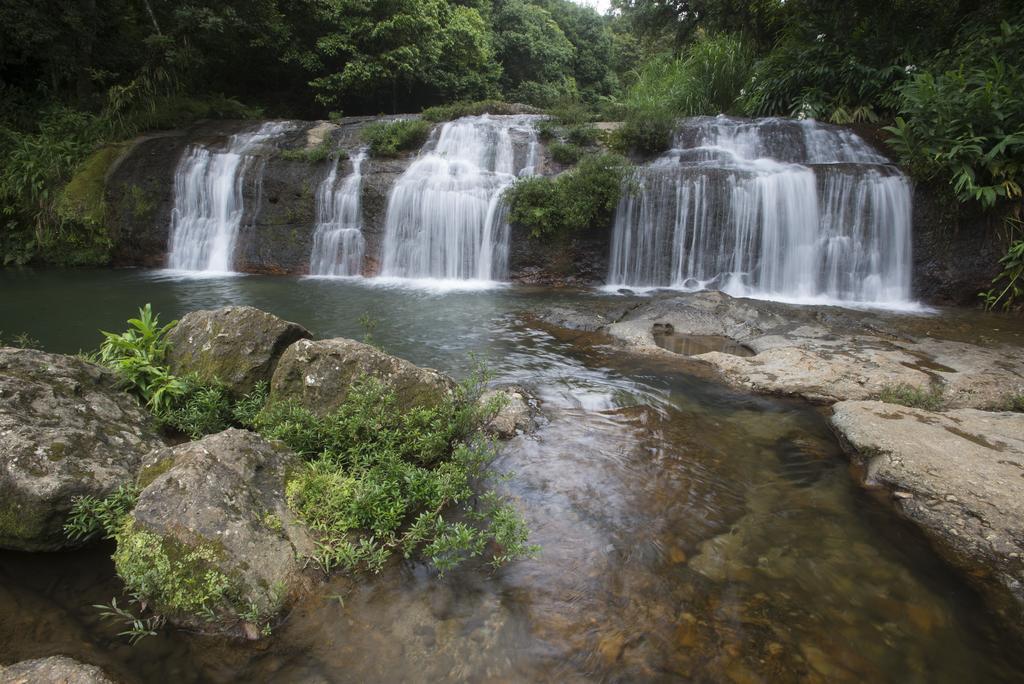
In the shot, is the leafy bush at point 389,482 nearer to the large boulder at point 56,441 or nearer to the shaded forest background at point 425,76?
the large boulder at point 56,441

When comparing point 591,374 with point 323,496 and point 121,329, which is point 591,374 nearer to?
point 323,496

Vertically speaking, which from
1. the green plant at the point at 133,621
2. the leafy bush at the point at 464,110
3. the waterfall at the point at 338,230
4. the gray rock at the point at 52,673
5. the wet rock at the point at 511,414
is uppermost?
the leafy bush at the point at 464,110

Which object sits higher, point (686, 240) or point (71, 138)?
point (71, 138)

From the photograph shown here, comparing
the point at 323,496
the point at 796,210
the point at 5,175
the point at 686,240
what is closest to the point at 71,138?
the point at 5,175

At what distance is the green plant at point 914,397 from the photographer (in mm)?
4898

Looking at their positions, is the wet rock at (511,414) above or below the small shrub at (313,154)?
below

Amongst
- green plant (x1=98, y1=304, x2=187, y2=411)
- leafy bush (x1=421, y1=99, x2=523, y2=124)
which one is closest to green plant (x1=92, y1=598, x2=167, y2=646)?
green plant (x1=98, y1=304, x2=187, y2=411)

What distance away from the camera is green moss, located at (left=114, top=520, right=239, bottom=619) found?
8.45 feet

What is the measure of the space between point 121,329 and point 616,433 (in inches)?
277

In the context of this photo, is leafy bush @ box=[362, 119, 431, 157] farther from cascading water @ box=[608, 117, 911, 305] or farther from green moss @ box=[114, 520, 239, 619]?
green moss @ box=[114, 520, 239, 619]

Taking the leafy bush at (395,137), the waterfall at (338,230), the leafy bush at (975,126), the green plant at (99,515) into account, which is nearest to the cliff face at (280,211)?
the waterfall at (338,230)

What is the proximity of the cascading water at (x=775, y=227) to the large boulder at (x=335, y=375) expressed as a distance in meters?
8.00

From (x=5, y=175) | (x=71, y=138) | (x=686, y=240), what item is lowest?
(x=686, y=240)

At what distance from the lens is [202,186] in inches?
546
